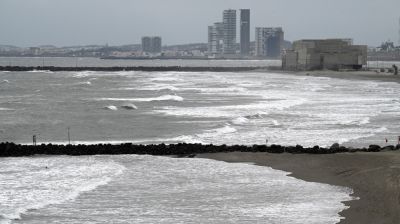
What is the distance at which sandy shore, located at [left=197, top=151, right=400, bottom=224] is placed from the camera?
50.0 feet

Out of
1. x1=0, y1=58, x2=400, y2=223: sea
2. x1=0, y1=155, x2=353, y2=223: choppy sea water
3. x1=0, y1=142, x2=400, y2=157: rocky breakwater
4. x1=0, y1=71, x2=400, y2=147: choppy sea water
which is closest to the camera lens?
x1=0, y1=155, x2=353, y2=223: choppy sea water

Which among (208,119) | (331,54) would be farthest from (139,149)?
(331,54)

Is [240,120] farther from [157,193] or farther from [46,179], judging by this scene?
[157,193]

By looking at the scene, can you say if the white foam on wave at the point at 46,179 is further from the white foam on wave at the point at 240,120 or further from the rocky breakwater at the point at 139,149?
the white foam on wave at the point at 240,120

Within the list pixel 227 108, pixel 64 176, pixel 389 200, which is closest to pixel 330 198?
pixel 389 200

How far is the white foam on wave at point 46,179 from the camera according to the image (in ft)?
56.1

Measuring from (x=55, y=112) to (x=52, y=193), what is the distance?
29010 mm

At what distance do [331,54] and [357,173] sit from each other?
110 metres

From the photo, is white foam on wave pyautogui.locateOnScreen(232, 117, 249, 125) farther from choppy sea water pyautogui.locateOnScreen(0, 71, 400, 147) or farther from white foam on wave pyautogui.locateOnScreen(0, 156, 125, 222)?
white foam on wave pyautogui.locateOnScreen(0, 156, 125, 222)

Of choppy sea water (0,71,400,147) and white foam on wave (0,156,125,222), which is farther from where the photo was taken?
choppy sea water (0,71,400,147)

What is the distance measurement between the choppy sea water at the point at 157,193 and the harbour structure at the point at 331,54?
346ft

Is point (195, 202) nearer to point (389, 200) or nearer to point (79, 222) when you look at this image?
point (79, 222)

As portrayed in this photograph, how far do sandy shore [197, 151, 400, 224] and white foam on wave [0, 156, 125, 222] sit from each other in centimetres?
437

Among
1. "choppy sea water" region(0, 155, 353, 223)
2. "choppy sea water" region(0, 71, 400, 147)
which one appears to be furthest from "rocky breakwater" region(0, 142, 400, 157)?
"choppy sea water" region(0, 71, 400, 147)
